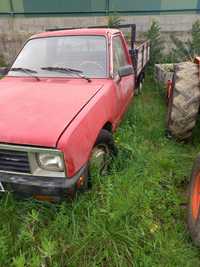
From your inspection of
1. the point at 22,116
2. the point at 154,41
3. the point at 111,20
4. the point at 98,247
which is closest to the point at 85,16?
the point at 111,20

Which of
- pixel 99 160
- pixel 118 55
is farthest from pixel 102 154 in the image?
pixel 118 55

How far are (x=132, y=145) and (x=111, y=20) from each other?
579cm

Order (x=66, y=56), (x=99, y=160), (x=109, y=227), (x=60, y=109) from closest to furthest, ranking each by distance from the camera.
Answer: (x=109, y=227), (x=60, y=109), (x=99, y=160), (x=66, y=56)

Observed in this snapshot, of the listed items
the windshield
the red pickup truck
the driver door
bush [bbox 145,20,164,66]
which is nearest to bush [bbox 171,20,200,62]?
bush [bbox 145,20,164,66]

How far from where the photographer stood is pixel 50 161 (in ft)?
6.74

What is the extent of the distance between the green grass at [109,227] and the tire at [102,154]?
4.0 inches

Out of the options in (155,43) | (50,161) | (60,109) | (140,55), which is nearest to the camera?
(50,161)

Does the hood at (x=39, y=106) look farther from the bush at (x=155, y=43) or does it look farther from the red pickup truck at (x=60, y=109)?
the bush at (x=155, y=43)

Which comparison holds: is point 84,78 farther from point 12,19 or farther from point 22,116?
point 12,19

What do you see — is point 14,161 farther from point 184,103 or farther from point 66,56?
point 184,103

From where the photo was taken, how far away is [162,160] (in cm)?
335

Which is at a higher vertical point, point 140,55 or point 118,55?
point 118,55

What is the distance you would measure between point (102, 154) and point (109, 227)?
842mm

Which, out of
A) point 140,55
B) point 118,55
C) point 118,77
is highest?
point 118,55
